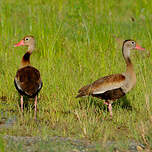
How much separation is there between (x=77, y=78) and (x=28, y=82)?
1.58 meters

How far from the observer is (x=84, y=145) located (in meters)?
5.91

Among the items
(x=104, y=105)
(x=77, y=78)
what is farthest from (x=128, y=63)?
(x=77, y=78)

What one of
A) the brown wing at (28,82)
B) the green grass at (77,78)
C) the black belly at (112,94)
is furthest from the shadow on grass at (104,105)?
the brown wing at (28,82)

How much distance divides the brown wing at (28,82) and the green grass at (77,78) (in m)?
0.31

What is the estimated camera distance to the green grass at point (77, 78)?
6.53 metres

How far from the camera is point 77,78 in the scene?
872 centimetres

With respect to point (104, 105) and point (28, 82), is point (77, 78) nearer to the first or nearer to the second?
point (104, 105)

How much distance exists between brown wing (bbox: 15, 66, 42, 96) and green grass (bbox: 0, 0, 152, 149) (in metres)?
0.31

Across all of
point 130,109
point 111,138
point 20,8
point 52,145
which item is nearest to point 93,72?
point 130,109

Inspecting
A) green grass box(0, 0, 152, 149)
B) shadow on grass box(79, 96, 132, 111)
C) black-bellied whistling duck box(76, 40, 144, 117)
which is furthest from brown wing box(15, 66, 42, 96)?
shadow on grass box(79, 96, 132, 111)

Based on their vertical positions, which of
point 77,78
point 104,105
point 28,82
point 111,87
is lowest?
point 104,105

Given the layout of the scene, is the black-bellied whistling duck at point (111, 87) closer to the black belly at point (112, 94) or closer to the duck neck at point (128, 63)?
the black belly at point (112, 94)

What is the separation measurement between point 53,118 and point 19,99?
1.49 meters

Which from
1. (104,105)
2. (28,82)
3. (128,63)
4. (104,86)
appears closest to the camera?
(28,82)
